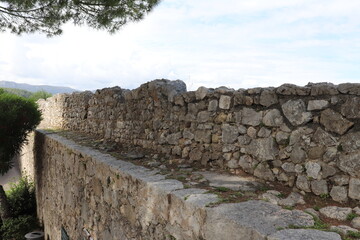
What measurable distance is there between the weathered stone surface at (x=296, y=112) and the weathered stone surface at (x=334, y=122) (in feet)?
0.38

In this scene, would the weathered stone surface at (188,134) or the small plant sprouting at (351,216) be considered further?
the weathered stone surface at (188,134)

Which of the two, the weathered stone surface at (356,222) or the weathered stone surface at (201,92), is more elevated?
the weathered stone surface at (201,92)

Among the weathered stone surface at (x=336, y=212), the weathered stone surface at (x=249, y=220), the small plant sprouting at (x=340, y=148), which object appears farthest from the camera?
the small plant sprouting at (x=340, y=148)

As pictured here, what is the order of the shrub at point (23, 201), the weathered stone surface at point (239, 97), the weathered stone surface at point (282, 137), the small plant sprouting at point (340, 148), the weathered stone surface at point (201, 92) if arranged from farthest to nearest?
1. the shrub at point (23, 201)
2. the weathered stone surface at point (201, 92)
3. the weathered stone surface at point (239, 97)
4. the weathered stone surface at point (282, 137)
5. the small plant sprouting at point (340, 148)

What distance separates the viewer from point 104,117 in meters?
5.86

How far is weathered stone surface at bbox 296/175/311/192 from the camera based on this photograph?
2.46 metres

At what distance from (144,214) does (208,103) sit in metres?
1.34

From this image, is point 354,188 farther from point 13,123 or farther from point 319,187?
point 13,123

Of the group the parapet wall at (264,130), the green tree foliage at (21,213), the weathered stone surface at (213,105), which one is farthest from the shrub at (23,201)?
the weathered stone surface at (213,105)

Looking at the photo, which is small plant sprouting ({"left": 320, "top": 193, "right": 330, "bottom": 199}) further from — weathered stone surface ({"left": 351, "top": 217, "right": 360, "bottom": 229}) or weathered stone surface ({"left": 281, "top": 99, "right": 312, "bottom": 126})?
weathered stone surface ({"left": 281, "top": 99, "right": 312, "bottom": 126})

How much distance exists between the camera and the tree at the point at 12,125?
8328 millimetres

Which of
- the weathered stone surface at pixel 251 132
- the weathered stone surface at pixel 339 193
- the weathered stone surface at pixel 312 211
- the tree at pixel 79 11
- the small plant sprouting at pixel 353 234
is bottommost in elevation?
the small plant sprouting at pixel 353 234

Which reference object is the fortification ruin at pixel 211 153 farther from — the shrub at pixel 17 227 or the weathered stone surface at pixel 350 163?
the shrub at pixel 17 227

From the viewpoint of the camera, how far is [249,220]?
2016 millimetres
